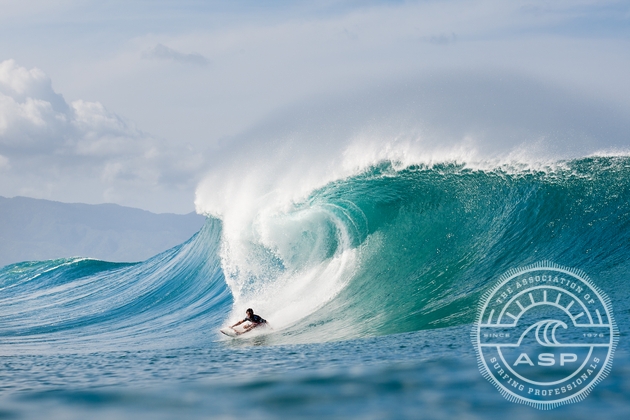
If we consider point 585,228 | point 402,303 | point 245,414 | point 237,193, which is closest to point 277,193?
point 237,193

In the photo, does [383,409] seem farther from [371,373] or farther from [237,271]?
[237,271]

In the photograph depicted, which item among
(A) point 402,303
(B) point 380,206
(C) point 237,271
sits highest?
(B) point 380,206

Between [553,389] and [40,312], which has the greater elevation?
[40,312]

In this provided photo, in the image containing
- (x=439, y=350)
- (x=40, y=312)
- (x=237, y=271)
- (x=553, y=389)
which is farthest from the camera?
(x=40, y=312)

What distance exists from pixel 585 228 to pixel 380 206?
14.6 feet

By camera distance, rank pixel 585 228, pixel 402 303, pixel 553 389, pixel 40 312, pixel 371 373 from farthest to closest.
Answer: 1. pixel 40 312
2. pixel 585 228
3. pixel 402 303
4. pixel 371 373
5. pixel 553 389

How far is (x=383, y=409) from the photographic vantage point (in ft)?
13.0

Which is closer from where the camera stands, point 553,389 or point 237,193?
point 553,389

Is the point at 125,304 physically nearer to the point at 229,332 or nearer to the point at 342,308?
the point at 229,332

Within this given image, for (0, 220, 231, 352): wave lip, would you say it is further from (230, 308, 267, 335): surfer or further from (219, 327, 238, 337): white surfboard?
(230, 308, 267, 335): surfer

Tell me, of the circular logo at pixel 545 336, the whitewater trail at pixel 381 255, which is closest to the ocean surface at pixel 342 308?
the whitewater trail at pixel 381 255

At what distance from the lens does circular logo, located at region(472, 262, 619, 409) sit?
429 centimetres

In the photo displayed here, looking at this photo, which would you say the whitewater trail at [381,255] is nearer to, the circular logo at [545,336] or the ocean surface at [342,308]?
the ocean surface at [342,308]

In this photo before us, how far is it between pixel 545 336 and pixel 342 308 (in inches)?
209
